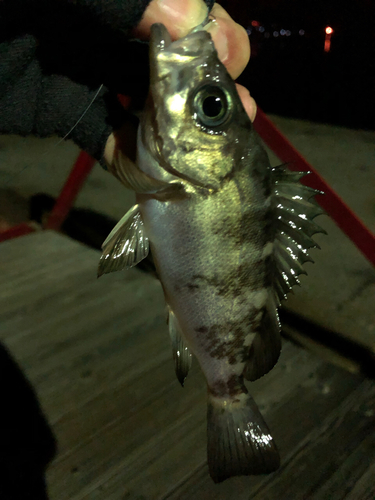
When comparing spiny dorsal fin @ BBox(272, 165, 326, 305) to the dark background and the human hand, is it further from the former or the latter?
the dark background

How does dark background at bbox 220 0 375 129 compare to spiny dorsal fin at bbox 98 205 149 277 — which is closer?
spiny dorsal fin at bbox 98 205 149 277

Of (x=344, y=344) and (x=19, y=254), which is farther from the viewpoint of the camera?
(x=19, y=254)

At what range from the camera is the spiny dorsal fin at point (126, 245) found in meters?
0.82

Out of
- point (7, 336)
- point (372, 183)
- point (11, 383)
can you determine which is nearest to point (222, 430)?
point (11, 383)

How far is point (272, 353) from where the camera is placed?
909mm

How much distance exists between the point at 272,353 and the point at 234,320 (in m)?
0.15

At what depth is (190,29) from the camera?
739mm

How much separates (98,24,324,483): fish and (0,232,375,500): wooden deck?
44cm

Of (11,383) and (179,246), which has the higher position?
(179,246)

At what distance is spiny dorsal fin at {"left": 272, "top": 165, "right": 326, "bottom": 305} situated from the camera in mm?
851

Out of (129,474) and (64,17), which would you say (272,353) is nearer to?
(129,474)

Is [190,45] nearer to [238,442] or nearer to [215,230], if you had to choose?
[215,230]

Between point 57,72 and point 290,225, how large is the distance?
31.2 inches

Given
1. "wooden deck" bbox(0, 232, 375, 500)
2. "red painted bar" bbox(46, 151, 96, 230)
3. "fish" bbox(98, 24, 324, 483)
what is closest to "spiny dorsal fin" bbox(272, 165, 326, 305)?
"fish" bbox(98, 24, 324, 483)
